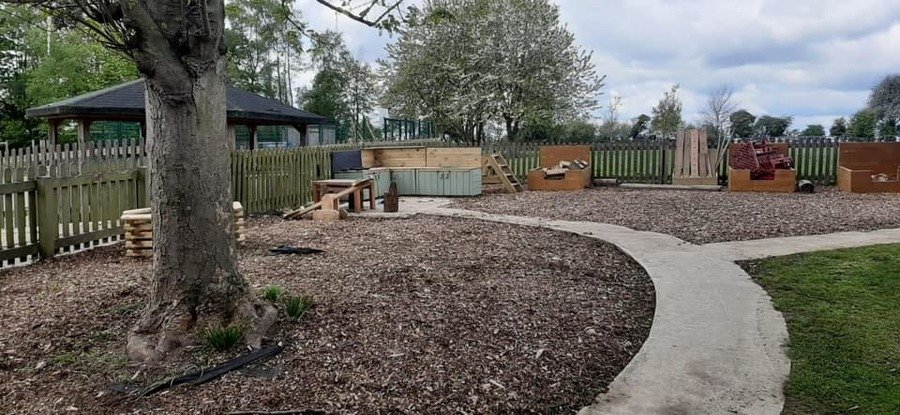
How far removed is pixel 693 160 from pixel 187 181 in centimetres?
1508

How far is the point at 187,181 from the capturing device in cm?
373

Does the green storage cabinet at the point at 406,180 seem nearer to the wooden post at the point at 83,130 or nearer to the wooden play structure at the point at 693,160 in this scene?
the wooden play structure at the point at 693,160

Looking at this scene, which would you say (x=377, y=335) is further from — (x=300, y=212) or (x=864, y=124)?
(x=864, y=124)

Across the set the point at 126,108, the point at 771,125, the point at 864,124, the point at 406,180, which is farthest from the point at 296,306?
the point at 771,125

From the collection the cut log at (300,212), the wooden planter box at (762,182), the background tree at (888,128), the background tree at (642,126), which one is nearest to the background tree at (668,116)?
the background tree at (642,126)

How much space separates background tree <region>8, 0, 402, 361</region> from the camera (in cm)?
359

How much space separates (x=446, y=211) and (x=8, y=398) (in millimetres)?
8893

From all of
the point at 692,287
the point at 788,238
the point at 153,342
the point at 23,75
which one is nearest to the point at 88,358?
the point at 153,342

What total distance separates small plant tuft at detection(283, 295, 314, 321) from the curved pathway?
2.04 m

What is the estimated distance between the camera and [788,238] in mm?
8070

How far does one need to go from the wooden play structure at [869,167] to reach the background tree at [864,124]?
35.4ft

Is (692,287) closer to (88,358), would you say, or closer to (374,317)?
(374,317)

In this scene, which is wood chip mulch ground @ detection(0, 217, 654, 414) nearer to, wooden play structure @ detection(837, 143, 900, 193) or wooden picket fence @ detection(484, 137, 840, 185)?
wooden play structure @ detection(837, 143, 900, 193)

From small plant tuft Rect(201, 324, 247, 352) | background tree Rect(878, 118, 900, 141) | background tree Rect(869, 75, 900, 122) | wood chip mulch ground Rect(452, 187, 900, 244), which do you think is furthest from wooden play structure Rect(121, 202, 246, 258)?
background tree Rect(869, 75, 900, 122)
